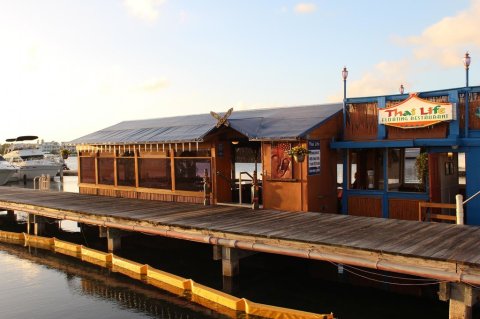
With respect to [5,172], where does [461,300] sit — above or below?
below

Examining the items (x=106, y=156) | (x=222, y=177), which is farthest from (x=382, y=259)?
(x=106, y=156)

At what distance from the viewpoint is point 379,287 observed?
1347 centimetres

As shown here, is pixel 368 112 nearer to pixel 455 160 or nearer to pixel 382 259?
pixel 455 160

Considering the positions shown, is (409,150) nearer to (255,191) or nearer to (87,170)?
(255,191)

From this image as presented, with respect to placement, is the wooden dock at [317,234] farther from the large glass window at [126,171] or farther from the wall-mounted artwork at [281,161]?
the large glass window at [126,171]

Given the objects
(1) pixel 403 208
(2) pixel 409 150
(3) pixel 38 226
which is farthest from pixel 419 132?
(3) pixel 38 226

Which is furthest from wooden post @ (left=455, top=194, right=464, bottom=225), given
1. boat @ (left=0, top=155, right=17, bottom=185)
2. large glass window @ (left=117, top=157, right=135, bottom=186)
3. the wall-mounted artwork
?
boat @ (left=0, top=155, right=17, bottom=185)

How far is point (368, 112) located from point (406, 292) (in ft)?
21.4

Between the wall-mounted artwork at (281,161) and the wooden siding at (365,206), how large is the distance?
247cm

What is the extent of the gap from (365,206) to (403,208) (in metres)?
1.38

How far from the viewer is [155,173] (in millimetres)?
21016

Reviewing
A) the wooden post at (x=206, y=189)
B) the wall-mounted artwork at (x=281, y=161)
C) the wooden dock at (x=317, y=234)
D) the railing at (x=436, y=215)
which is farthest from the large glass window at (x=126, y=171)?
the railing at (x=436, y=215)

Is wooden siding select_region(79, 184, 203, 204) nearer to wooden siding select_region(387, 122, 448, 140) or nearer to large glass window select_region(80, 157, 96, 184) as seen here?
large glass window select_region(80, 157, 96, 184)

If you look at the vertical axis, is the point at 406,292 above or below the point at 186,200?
below
